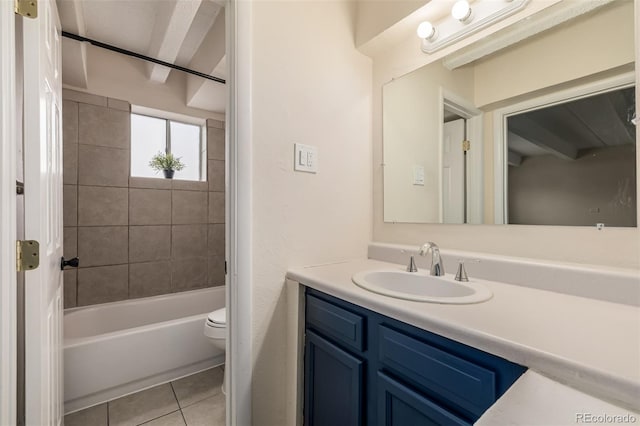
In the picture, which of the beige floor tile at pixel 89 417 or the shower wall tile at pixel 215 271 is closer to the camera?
the beige floor tile at pixel 89 417

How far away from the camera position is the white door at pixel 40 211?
88 centimetres

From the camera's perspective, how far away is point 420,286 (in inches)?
45.4

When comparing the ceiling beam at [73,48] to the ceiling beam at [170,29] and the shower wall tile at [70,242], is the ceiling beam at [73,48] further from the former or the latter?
the shower wall tile at [70,242]

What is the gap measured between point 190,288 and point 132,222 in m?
0.80

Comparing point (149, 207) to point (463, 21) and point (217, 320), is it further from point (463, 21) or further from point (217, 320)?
point (463, 21)

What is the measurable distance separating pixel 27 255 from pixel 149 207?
1734mm


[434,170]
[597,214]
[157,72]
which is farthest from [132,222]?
[597,214]

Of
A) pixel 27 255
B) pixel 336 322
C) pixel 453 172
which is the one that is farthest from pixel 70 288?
→ pixel 453 172

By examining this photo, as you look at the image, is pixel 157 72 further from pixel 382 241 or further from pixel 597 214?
pixel 597 214

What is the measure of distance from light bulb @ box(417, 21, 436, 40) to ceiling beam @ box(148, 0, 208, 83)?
1184 millimetres

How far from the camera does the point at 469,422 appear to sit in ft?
2.10

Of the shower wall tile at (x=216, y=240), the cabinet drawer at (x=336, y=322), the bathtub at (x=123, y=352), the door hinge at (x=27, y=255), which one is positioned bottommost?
the bathtub at (x=123, y=352)

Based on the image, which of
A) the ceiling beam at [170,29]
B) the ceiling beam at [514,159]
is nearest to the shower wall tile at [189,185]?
the ceiling beam at [170,29]

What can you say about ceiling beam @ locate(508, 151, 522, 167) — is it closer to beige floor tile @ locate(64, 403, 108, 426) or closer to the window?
beige floor tile @ locate(64, 403, 108, 426)
